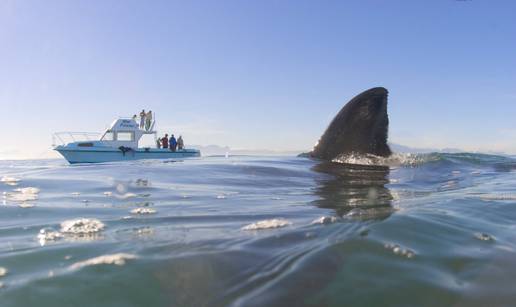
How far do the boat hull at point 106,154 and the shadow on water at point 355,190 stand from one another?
1141 inches

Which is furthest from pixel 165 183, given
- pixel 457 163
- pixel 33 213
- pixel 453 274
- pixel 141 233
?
pixel 457 163

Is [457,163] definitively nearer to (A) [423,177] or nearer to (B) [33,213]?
(A) [423,177]

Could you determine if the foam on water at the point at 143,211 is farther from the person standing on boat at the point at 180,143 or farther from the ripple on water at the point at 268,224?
the person standing on boat at the point at 180,143

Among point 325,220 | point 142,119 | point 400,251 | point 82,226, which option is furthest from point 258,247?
point 142,119

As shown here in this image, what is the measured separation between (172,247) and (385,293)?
1.83m

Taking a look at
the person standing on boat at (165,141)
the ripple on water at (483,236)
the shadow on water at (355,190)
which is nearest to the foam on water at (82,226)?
the shadow on water at (355,190)

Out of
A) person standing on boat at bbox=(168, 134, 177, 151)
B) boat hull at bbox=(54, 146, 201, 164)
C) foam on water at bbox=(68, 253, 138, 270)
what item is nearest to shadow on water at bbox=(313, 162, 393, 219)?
foam on water at bbox=(68, 253, 138, 270)

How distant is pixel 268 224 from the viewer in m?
4.75

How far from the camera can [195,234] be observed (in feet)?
14.2

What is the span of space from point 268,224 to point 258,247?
38.6 inches

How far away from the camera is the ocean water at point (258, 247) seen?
2846mm

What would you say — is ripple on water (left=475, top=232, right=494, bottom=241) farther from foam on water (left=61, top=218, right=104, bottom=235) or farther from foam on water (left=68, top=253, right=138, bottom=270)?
foam on water (left=61, top=218, right=104, bottom=235)

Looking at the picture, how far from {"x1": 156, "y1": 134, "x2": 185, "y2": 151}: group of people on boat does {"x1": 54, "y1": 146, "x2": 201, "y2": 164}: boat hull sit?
0.69 metres

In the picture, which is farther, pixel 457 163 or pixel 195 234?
pixel 457 163
